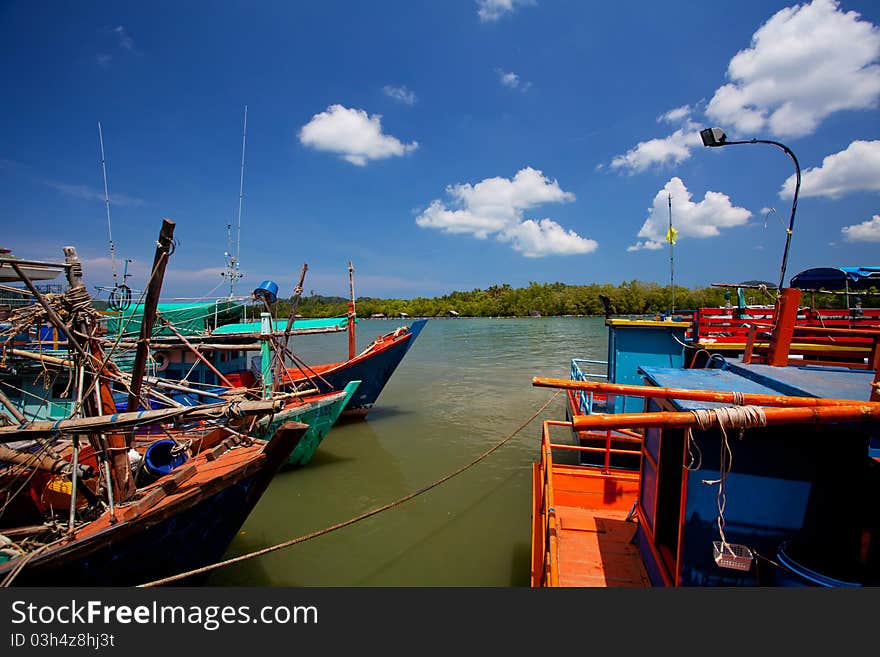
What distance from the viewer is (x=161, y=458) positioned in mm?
7457

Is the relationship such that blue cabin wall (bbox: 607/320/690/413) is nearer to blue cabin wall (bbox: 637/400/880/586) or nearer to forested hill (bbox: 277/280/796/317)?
blue cabin wall (bbox: 637/400/880/586)

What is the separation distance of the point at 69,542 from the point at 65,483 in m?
2.50

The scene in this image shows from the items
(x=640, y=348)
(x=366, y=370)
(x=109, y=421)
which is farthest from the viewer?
(x=366, y=370)

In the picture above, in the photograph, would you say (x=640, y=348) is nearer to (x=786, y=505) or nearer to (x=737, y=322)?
(x=737, y=322)

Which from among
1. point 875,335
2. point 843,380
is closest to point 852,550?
point 843,380

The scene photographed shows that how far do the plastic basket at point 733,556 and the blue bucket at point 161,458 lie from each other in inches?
319

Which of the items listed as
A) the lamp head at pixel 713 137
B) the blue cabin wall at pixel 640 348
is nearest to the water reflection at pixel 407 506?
the blue cabin wall at pixel 640 348

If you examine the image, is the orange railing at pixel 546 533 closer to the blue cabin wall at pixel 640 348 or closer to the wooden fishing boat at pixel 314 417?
the blue cabin wall at pixel 640 348

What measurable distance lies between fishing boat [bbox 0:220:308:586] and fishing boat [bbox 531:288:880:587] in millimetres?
4112

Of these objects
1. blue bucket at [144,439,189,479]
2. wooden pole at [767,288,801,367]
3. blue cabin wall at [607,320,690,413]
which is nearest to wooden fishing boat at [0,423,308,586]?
blue bucket at [144,439,189,479]

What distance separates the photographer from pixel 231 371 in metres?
13.7

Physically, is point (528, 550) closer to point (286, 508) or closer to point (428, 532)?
point (428, 532)

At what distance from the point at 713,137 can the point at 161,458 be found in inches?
421

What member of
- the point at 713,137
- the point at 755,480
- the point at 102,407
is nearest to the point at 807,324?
the point at 713,137
